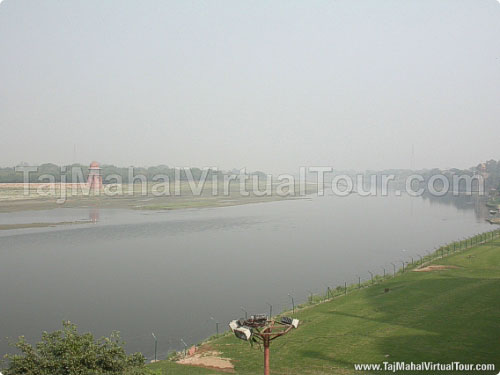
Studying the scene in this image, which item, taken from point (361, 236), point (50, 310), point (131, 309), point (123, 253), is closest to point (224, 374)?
point (131, 309)

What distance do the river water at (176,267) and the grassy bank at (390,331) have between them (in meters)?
2.41

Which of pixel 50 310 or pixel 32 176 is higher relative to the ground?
pixel 32 176

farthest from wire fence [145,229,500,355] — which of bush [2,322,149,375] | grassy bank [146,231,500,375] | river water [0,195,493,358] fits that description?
bush [2,322,149,375]

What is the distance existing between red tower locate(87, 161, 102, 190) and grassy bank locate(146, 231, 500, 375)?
199ft

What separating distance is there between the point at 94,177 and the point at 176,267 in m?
55.3

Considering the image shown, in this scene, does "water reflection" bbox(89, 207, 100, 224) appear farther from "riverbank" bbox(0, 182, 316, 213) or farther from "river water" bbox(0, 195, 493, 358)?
"riverbank" bbox(0, 182, 316, 213)

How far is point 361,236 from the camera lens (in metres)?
29.1

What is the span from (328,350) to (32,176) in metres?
71.3

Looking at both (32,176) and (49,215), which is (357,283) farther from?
(32,176)

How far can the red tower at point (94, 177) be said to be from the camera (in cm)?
6906

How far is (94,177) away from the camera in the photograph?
70.8 metres

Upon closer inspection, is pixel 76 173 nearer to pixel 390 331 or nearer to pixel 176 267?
pixel 176 267

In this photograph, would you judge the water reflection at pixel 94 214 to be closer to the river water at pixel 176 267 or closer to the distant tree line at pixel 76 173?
the river water at pixel 176 267

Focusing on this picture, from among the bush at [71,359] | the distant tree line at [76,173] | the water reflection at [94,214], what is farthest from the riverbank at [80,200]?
the bush at [71,359]
